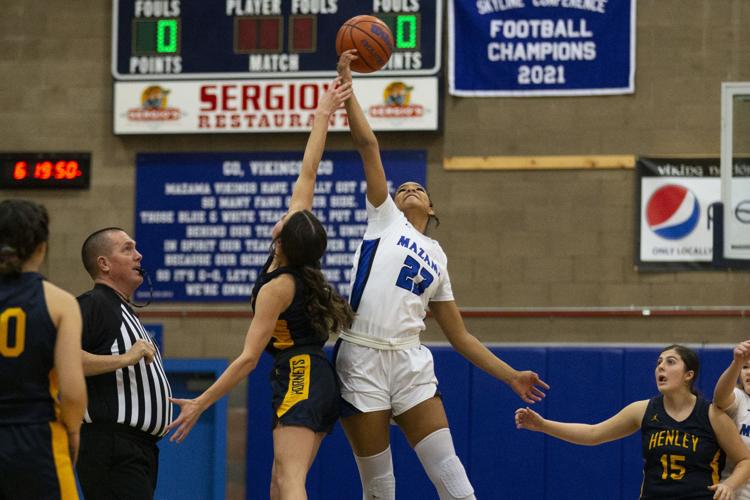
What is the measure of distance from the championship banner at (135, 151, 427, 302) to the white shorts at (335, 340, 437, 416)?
4936mm

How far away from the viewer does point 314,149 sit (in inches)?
201

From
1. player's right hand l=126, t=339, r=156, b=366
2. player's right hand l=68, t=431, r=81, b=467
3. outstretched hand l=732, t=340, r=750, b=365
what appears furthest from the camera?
outstretched hand l=732, t=340, r=750, b=365

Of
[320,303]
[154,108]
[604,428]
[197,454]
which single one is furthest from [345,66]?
[197,454]

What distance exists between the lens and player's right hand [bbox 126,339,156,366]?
4609 millimetres

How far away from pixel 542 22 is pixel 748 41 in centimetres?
178

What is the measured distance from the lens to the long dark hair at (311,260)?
15.5ft

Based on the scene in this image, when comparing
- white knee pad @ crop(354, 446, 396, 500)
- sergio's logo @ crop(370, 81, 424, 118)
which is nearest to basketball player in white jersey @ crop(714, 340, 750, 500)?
white knee pad @ crop(354, 446, 396, 500)

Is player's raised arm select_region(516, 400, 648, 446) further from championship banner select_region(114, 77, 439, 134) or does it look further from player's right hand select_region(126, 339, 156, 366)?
championship banner select_region(114, 77, 439, 134)

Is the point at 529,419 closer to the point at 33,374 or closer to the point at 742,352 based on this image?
the point at 742,352

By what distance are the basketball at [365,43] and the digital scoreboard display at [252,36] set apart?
404 centimetres

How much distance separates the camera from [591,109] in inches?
385

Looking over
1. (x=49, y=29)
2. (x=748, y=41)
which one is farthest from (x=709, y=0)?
(x=49, y=29)

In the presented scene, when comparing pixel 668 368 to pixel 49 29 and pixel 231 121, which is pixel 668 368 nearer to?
pixel 231 121

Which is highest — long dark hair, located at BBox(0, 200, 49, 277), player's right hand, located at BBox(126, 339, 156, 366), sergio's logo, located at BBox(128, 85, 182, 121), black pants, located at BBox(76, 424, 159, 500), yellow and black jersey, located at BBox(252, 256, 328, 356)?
sergio's logo, located at BBox(128, 85, 182, 121)
